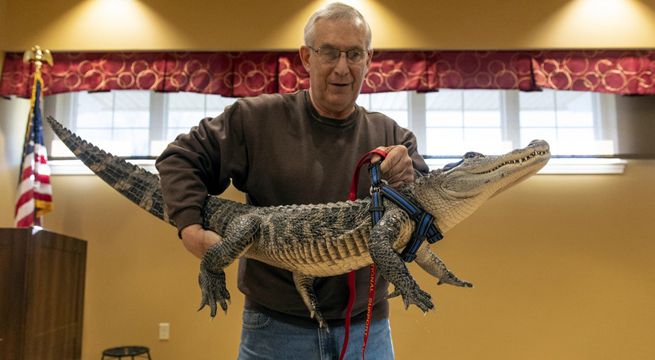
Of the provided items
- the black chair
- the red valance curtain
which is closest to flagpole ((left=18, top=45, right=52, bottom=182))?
the red valance curtain

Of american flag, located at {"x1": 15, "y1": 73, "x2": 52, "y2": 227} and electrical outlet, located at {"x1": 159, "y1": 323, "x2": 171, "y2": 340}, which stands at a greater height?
american flag, located at {"x1": 15, "y1": 73, "x2": 52, "y2": 227}

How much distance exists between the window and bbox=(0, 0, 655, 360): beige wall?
0.36 metres

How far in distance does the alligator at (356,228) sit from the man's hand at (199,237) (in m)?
0.02

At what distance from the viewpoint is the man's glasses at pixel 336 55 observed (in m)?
1.40

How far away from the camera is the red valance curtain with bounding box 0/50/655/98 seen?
443cm

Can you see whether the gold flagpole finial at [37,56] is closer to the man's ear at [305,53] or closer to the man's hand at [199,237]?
the man's ear at [305,53]

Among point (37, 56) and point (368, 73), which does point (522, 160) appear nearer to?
point (368, 73)

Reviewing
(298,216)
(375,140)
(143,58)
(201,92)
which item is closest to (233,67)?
(201,92)

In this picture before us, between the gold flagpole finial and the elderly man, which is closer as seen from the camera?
the elderly man

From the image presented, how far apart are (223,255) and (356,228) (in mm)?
281

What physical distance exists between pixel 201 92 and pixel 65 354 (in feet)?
6.78

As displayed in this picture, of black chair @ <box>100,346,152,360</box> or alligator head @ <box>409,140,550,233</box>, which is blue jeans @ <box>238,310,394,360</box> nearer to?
alligator head @ <box>409,140,550,233</box>

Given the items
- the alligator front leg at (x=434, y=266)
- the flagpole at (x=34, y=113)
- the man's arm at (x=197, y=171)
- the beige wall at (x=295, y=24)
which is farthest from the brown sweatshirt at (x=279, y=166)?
the flagpole at (x=34, y=113)

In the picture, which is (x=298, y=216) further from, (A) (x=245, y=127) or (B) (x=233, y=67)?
(B) (x=233, y=67)
